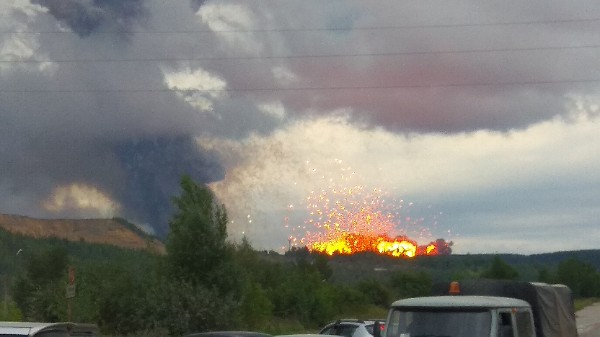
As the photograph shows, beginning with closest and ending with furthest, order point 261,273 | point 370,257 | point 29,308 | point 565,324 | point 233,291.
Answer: point 565,324
point 233,291
point 29,308
point 261,273
point 370,257

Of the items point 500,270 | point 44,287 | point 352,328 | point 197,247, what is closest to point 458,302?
point 352,328

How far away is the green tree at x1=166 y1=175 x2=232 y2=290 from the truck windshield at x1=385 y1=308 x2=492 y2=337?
31660 mm

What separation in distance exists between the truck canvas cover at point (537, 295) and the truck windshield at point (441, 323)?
9.45 feet

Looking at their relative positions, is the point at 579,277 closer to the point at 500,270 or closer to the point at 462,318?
the point at 500,270

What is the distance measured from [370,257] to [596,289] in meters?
41.5

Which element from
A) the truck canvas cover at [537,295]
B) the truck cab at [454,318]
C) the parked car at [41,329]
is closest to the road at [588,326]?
the truck canvas cover at [537,295]

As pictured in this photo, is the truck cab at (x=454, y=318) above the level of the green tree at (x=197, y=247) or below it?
below

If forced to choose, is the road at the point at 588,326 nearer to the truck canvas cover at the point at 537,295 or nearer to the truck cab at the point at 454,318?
the truck canvas cover at the point at 537,295

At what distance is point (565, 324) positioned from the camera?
681 inches

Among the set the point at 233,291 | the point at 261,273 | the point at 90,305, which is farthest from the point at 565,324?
the point at 261,273

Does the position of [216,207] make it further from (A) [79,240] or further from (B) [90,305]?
(A) [79,240]

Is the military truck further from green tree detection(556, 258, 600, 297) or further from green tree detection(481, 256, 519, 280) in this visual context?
green tree detection(556, 258, 600, 297)

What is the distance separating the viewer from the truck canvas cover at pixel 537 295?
1636cm

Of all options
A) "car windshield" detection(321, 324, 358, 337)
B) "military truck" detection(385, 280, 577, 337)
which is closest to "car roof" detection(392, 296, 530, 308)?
"military truck" detection(385, 280, 577, 337)
